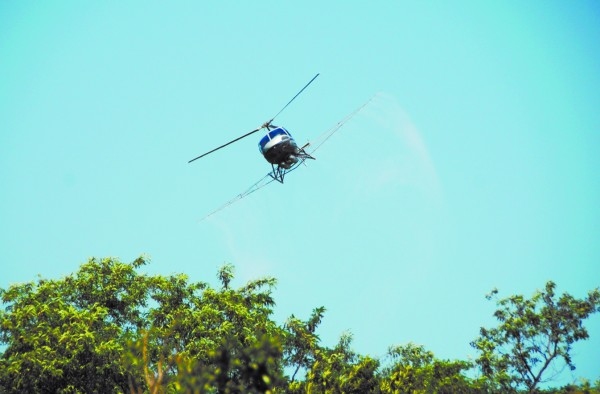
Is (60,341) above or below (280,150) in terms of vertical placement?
below

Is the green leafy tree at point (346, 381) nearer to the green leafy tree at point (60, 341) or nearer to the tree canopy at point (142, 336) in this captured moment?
the tree canopy at point (142, 336)

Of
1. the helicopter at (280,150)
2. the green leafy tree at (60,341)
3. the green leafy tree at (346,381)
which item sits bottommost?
the green leafy tree at (60,341)

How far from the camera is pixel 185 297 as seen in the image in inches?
1098

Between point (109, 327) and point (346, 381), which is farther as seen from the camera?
point (109, 327)

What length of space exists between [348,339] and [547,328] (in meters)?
16.7

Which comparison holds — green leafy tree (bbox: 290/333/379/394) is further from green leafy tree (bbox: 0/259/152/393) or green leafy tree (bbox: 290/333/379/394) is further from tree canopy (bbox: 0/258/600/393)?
green leafy tree (bbox: 0/259/152/393)

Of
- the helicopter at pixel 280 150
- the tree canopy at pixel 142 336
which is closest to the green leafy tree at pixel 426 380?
the tree canopy at pixel 142 336

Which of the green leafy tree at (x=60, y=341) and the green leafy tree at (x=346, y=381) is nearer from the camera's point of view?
the green leafy tree at (x=346, y=381)

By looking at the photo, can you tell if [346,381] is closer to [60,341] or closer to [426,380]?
[426,380]

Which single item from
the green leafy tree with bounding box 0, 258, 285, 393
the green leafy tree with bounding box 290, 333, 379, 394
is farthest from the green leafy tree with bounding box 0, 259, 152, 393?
the green leafy tree with bounding box 290, 333, 379, 394

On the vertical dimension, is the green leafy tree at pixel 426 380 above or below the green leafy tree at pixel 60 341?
above

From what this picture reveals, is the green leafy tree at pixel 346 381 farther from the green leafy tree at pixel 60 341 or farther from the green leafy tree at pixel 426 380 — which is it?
the green leafy tree at pixel 60 341

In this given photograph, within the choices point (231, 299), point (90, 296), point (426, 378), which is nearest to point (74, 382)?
point (90, 296)

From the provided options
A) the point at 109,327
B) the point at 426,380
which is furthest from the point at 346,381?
the point at 109,327
